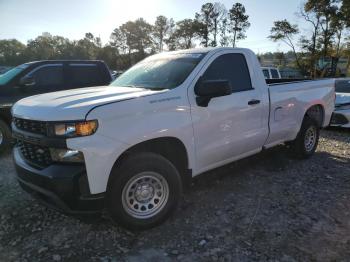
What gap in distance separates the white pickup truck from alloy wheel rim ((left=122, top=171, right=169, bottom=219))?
0.03 ft

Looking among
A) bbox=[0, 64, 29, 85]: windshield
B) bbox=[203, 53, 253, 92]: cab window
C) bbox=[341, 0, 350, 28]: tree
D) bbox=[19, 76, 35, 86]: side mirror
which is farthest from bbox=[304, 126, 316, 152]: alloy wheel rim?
bbox=[341, 0, 350, 28]: tree

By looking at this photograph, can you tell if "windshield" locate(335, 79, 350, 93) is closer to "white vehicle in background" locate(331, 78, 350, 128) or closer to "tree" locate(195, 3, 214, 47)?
"white vehicle in background" locate(331, 78, 350, 128)

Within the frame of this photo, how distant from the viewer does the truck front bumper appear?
2828 millimetres

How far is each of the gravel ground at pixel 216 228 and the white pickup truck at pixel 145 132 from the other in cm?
35

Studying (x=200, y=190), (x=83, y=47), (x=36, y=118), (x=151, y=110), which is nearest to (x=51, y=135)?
(x=36, y=118)

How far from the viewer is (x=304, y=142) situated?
19.1 ft

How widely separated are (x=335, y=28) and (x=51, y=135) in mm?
31263

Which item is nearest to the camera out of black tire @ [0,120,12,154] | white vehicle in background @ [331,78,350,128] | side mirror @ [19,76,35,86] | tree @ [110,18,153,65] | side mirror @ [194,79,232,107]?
side mirror @ [194,79,232,107]

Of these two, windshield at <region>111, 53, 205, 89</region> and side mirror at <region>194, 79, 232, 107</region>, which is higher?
windshield at <region>111, 53, 205, 89</region>

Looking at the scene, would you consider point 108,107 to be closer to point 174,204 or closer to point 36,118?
point 36,118

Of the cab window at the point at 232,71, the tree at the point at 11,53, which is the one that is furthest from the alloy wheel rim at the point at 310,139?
the tree at the point at 11,53

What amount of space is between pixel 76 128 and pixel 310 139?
15.5 ft

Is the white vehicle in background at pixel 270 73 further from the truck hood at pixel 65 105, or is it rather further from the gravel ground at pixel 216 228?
the truck hood at pixel 65 105

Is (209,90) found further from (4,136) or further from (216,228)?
(4,136)
